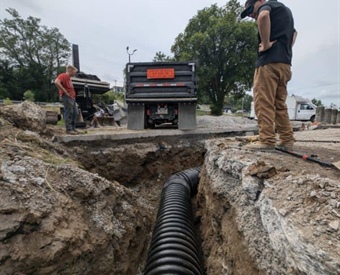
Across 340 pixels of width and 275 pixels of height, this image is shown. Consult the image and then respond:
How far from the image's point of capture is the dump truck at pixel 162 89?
6.70 m

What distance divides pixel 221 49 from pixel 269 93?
65.0 feet

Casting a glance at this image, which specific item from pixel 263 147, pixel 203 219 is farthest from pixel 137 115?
pixel 263 147

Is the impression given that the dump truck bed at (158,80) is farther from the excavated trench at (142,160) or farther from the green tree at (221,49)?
the green tree at (221,49)

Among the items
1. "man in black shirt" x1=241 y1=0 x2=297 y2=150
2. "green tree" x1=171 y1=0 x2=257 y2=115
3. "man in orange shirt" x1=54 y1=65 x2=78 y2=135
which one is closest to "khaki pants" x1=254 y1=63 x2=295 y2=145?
"man in black shirt" x1=241 y1=0 x2=297 y2=150

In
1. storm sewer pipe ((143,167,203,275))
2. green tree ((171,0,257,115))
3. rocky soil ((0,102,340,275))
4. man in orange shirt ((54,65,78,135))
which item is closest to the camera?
rocky soil ((0,102,340,275))

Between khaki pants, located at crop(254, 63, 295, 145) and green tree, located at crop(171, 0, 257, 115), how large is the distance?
18.7 meters

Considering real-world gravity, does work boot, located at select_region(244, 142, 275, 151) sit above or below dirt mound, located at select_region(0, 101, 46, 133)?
below

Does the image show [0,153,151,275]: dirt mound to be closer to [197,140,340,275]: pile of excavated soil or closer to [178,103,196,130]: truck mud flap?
[197,140,340,275]: pile of excavated soil

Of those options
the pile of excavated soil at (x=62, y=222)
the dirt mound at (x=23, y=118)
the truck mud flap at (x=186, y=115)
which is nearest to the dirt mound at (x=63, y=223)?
the pile of excavated soil at (x=62, y=222)

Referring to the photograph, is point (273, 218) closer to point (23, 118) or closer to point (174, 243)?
point (174, 243)

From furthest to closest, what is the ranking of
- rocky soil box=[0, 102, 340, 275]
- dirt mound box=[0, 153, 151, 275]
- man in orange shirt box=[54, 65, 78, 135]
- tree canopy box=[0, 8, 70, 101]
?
1. tree canopy box=[0, 8, 70, 101]
2. man in orange shirt box=[54, 65, 78, 135]
3. dirt mound box=[0, 153, 151, 275]
4. rocky soil box=[0, 102, 340, 275]

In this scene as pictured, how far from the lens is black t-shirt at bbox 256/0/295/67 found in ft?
8.81

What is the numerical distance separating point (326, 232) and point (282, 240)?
240 mm

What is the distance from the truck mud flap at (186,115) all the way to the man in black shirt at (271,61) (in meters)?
3.73
